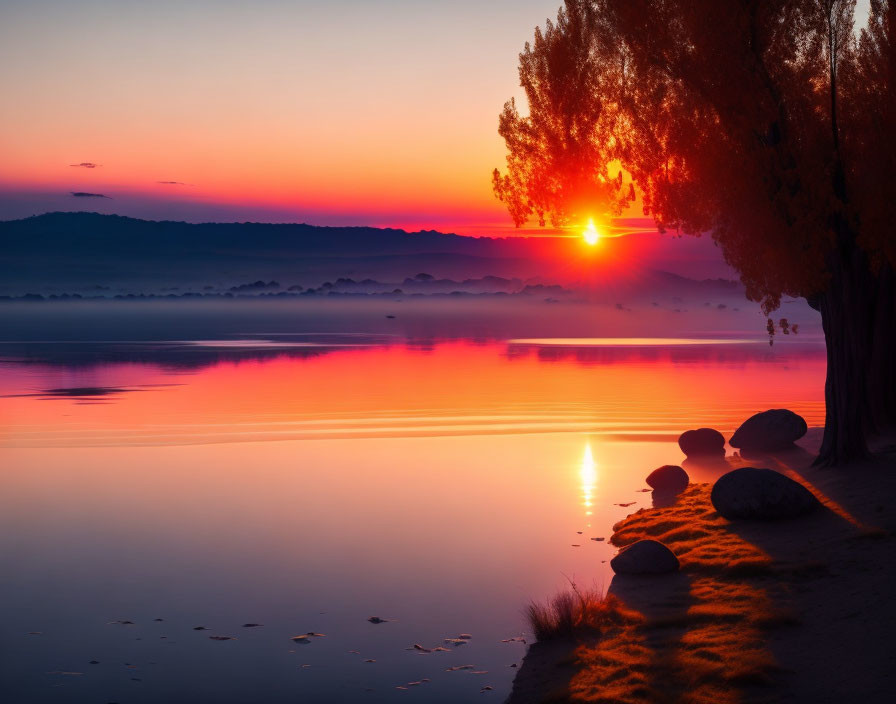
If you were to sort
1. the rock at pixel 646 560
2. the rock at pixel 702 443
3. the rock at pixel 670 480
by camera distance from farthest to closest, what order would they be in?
1. the rock at pixel 702 443
2. the rock at pixel 670 480
3. the rock at pixel 646 560

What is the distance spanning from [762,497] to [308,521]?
7.37 m

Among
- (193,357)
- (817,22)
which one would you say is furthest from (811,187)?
(193,357)

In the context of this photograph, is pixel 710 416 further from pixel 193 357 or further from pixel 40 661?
pixel 193 357

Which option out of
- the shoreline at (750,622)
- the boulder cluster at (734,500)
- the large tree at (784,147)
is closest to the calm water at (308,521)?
the boulder cluster at (734,500)

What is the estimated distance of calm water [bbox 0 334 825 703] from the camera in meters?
10.9

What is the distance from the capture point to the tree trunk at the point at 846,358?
700 inches

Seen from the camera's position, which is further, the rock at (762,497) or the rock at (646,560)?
the rock at (762,497)

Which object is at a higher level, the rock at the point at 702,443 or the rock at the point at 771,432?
the rock at the point at 771,432

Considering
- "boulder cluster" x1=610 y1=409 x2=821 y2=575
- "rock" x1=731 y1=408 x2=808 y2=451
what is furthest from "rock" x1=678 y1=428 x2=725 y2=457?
"boulder cluster" x1=610 y1=409 x2=821 y2=575

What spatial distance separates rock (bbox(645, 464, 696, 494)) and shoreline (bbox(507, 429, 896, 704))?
287 centimetres

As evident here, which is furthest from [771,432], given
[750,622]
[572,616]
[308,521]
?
[572,616]

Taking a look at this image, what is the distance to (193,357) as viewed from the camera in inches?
2238

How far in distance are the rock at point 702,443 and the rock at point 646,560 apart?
30.2 feet

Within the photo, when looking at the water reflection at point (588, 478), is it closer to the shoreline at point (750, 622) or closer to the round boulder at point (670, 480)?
the round boulder at point (670, 480)
